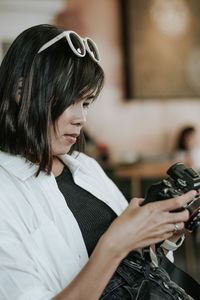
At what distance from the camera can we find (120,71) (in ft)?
14.1

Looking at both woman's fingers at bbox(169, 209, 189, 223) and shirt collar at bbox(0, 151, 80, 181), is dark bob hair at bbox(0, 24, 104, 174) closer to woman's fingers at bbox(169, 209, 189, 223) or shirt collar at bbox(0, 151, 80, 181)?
shirt collar at bbox(0, 151, 80, 181)

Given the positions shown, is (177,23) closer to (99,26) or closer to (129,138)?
(99,26)

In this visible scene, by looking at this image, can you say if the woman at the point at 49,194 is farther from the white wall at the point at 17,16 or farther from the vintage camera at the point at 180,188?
the white wall at the point at 17,16

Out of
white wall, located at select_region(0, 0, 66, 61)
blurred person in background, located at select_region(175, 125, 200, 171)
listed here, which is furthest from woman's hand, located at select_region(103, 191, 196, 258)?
blurred person in background, located at select_region(175, 125, 200, 171)

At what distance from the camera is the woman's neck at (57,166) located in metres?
1.02

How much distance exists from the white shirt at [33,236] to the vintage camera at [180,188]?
197mm

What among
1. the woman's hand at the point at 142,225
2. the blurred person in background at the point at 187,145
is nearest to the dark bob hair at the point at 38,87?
the woman's hand at the point at 142,225

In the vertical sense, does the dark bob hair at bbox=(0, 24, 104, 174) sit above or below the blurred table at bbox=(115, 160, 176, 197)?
above

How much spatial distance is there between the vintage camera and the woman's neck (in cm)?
26

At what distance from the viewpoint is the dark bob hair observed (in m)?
0.87

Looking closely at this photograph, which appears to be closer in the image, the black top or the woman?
the woman

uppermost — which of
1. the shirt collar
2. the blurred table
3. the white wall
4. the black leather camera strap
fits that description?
the white wall

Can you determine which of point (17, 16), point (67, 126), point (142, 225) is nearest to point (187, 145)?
point (17, 16)

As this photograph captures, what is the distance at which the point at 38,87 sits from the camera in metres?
0.87
